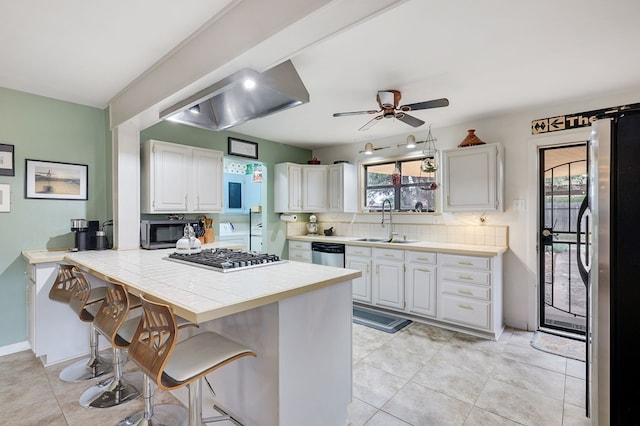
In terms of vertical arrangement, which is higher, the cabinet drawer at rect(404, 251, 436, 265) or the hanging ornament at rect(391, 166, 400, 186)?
the hanging ornament at rect(391, 166, 400, 186)

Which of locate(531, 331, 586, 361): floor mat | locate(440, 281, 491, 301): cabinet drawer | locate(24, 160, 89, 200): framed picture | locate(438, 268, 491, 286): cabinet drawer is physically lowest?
locate(531, 331, 586, 361): floor mat

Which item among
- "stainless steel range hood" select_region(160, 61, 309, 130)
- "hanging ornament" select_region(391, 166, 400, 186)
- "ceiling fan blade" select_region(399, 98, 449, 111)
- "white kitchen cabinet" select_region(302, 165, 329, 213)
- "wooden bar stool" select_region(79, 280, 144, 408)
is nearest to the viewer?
"wooden bar stool" select_region(79, 280, 144, 408)

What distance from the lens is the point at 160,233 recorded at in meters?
3.26

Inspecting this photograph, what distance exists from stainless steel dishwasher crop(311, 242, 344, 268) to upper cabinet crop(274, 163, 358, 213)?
0.67 m

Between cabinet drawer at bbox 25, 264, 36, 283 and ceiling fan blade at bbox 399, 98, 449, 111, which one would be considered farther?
cabinet drawer at bbox 25, 264, 36, 283

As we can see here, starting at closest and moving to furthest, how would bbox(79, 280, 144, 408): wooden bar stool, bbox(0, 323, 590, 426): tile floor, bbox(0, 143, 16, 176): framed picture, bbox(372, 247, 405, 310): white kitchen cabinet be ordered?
1. bbox(79, 280, 144, 408): wooden bar stool
2. bbox(0, 323, 590, 426): tile floor
3. bbox(0, 143, 16, 176): framed picture
4. bbox(372, 247, 405, 310): white kitchen cabinet

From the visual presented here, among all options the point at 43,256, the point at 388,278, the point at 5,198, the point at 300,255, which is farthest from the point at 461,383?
the point at 5,198

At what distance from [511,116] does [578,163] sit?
2.78 ft

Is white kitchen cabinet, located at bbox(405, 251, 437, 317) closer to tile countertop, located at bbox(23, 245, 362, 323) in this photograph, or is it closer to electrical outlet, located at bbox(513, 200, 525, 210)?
electrical outlet, located at bbox(513, 200, 525, 210)

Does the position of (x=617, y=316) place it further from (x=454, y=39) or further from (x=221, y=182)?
(x=221, y=182)

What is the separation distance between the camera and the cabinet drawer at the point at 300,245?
4.77 meters

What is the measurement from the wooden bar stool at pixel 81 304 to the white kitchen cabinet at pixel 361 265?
2770 mm

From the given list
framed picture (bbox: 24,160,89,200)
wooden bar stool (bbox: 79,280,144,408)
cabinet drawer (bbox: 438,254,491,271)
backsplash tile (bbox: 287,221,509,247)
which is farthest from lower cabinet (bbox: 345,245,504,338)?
framed picture (bbox: 24,160,89,200)

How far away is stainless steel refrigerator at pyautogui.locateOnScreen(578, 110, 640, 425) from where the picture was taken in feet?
4.39
